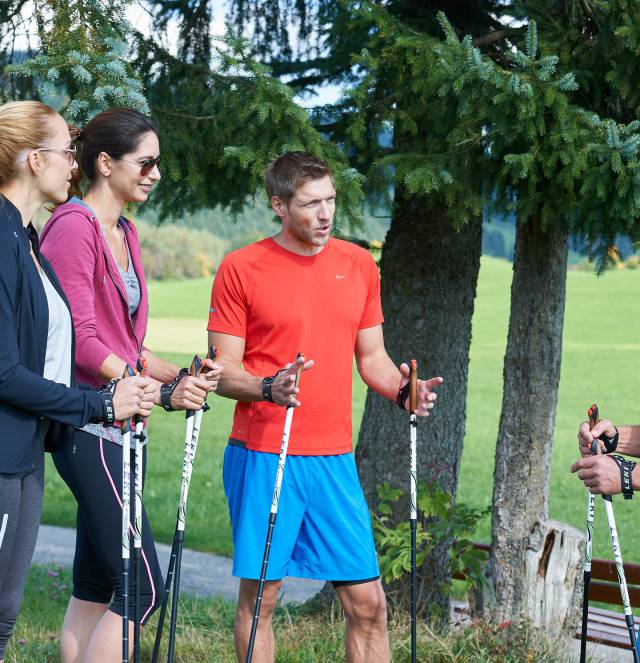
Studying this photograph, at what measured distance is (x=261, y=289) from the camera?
3.62 m

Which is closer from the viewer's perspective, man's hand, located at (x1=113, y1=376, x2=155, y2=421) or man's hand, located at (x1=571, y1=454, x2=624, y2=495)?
man's hand, located at (x1=113, y1=376, x2=155, y2=421)

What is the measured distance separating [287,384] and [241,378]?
27 cm

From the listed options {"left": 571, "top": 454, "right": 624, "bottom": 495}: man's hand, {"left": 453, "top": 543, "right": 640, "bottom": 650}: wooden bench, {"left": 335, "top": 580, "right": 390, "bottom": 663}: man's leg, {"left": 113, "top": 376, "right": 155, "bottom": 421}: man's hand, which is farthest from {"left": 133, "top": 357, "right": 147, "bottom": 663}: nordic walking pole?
{"left": 453, "top": 543, "right": 640, "bottom": 650}: wooden bench

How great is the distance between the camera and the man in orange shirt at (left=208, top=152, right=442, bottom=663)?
3.59 meters

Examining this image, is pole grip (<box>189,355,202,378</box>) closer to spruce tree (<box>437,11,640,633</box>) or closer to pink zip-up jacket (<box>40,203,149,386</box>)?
pink zip-up jacket (<box>40,203,149,386</box>)

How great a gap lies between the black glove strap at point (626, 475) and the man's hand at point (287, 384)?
1042mm

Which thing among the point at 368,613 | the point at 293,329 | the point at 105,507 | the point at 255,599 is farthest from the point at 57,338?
the point at 368,613

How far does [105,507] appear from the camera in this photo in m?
3.30

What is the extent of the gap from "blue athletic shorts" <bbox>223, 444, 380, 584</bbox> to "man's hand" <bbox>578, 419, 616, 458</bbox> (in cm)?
84

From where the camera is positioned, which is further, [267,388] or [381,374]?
[381,374]

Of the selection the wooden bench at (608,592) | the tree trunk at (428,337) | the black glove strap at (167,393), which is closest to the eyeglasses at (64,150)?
the black glove strap at (167,393)

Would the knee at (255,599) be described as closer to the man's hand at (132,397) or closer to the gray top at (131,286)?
the man's hand at (132,397)

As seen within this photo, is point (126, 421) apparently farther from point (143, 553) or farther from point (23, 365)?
point (143, 553)

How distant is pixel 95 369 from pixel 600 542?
9217 mm
